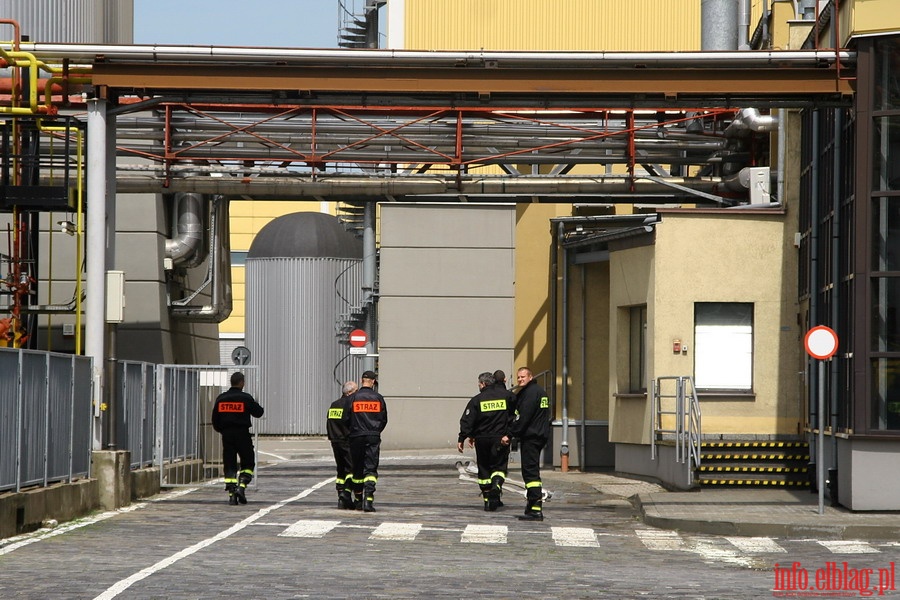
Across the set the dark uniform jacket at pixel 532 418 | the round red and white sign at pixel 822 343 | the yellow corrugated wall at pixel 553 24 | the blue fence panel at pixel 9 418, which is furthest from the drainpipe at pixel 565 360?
the yellow corrugated wall at pixel 553 24

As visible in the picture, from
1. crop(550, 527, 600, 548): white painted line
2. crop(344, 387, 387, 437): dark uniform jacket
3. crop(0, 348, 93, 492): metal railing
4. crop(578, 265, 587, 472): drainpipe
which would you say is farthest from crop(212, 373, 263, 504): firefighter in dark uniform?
crop(578, 265, 587, 472): drainpipe

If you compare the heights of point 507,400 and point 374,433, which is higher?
point 507,400

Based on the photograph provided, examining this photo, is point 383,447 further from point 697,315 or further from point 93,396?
point 93,396

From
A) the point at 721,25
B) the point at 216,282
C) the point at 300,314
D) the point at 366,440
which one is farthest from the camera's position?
the point at 300,314

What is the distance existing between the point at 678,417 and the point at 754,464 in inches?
53.5

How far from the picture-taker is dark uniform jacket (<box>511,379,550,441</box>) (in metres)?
17.5

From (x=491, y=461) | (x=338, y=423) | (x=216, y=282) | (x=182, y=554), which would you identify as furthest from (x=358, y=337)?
(x=182, y=554)

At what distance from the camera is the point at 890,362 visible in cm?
1773

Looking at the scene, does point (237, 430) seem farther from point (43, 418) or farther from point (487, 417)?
point (43, 418)

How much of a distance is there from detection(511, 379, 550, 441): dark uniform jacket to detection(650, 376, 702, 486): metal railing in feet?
14.3

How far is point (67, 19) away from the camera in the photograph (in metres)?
29.0

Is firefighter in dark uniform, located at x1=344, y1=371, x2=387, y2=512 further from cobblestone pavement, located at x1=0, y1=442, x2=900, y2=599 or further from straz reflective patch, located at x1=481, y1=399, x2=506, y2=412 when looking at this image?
straz reflective patch, located at x1=481, y1=399, x2=506, y2=412

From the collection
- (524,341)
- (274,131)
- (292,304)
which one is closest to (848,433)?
(274,131)

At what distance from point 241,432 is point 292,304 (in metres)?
27.3
